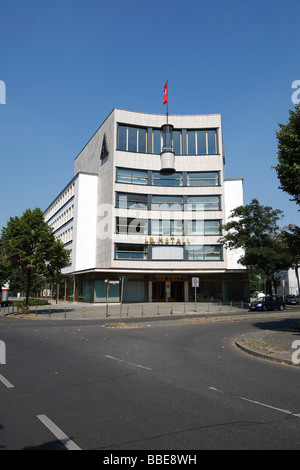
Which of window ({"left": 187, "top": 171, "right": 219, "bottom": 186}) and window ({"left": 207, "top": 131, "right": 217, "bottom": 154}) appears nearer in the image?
window ({"left": 187, "top": 171, "right": 219, "bottom": 186})

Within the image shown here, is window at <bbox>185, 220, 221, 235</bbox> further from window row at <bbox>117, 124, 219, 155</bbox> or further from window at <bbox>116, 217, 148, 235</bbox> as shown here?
window row at <bbox>117, 124, 219, 155</bbox>

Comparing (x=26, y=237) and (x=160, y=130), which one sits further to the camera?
(x=160, y=130)

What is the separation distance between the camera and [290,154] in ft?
46.7

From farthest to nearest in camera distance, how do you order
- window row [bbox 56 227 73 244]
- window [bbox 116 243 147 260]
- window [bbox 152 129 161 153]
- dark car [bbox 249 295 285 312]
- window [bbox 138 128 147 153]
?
window row [bbox 56 227 73 244] → window [bbox 152 129 161 153] → window [bbox 138 128 147 153] → window [bbox 116 243 147 260] → dark car [bbox 249 295 285 312]

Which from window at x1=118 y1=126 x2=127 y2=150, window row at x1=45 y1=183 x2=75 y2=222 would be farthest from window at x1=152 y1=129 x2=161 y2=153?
window row at x1=45 y1=183 x2=75 y2=222

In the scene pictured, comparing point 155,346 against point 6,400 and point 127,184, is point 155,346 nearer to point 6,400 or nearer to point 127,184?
point 6,400

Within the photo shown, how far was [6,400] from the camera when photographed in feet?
19.0

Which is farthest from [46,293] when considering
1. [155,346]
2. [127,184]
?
[155,346]

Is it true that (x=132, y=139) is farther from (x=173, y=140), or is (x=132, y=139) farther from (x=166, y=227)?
(x=166, y=227)

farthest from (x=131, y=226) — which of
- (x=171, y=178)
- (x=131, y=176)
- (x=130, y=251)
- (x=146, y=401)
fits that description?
(x=146, y=401)

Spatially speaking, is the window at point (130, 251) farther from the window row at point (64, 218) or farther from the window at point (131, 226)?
the window row at point (64, 218)

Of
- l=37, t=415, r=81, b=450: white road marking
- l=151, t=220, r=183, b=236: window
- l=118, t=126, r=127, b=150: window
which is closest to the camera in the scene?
l=37, t=415, r=81, b=450: white road marking

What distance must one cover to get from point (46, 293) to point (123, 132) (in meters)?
36.8

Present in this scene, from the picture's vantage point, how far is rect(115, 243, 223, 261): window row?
4328 cm
